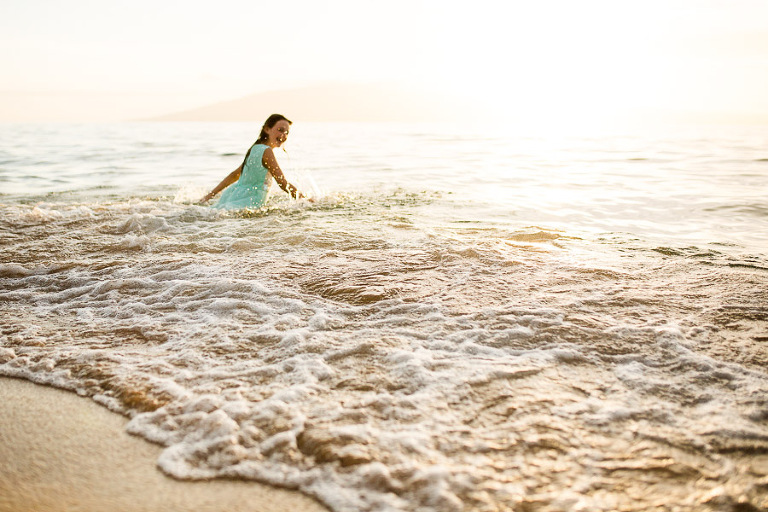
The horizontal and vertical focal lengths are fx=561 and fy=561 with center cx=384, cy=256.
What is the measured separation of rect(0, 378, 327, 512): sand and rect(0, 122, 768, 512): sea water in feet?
0.27

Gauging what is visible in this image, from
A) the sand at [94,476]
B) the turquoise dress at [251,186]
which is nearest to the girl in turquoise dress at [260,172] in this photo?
the turquoise dress at [251,186]

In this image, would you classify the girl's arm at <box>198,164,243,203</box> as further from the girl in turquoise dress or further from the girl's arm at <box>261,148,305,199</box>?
the girl's arm at <box>261,148,305,199</box>

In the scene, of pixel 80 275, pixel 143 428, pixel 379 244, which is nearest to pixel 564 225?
pixel 379 244

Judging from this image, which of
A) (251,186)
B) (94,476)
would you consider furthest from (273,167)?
(94,476)

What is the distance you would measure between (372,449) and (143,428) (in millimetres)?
1015

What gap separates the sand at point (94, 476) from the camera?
1.97 meters

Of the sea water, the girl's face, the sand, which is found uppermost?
the girl's face

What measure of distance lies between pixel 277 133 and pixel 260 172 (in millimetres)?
599

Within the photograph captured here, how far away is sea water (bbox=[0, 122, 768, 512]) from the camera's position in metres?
2.12

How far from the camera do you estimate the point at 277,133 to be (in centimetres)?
782

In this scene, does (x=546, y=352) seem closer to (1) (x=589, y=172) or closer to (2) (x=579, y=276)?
(2) (x=579, y=276)

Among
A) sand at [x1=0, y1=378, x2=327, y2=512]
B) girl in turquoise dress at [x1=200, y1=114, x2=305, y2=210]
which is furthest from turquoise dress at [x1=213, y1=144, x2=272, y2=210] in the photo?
sand at [x1=0, y1=378, x2=327, y2=512]

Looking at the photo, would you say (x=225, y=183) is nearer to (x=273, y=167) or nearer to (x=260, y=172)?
(x=260, y=172)

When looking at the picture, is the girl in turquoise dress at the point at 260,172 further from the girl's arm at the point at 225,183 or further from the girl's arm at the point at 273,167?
the girl's arm at the point at 225,183
